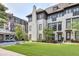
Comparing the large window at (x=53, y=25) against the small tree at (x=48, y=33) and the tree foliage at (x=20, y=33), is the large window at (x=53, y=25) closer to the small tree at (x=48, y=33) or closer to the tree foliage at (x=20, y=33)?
the small tree at (x=48, y=33)

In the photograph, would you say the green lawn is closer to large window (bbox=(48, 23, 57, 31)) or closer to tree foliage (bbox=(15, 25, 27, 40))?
tree foliage (bbox=(15, 25, 27, 40))

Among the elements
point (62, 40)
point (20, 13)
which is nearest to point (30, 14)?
point (20, 13)

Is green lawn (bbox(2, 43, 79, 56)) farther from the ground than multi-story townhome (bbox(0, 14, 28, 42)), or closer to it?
closer to it

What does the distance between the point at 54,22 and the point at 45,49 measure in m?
1.44

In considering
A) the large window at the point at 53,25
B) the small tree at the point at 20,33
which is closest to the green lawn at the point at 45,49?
the small tree at the point at 20,33

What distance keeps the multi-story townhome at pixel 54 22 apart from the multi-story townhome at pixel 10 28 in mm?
346

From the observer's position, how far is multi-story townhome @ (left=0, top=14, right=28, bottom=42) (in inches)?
246

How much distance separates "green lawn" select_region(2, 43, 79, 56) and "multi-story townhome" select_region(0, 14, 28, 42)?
0.32 meters

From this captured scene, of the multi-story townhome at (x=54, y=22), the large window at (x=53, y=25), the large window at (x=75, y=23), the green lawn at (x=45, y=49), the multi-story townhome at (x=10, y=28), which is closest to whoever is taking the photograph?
the green lawn at (x=45, y=49)

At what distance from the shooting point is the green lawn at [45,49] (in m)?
5.68

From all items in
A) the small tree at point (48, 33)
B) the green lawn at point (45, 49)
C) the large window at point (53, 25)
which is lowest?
the green lawn at point (45, 49)

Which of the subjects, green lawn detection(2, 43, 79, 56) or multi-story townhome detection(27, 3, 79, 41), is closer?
green lawn detection(2, 43, 79, 56)

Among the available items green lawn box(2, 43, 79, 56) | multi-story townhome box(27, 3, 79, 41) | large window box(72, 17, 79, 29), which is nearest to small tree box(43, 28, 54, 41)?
multi-story townhome box(27, 3, 79, 41)

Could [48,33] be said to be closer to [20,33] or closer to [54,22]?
[54,22]
